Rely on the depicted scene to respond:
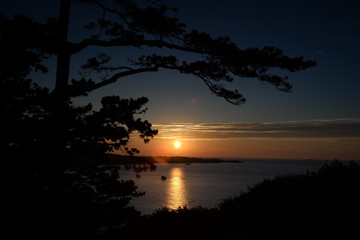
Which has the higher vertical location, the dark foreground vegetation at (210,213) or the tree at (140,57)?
the tree at (140,57)

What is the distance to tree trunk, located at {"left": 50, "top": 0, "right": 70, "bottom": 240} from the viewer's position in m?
7.06

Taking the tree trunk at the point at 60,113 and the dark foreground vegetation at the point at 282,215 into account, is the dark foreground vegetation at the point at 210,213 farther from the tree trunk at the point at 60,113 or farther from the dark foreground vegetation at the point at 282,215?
the tree trunk at the point at 60,113

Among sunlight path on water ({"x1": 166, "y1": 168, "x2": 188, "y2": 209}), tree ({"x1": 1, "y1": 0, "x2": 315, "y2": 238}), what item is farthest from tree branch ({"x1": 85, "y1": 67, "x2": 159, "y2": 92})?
sunlight path on water ({"x1": 166, "y1": 168, "x2": 188, "y2": 209})

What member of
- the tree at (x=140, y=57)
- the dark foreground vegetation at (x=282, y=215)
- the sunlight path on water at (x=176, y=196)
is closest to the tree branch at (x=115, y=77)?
the tree at (x=140, y=57)

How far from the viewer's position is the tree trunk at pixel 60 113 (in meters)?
7.06

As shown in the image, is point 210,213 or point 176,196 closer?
point 210,213

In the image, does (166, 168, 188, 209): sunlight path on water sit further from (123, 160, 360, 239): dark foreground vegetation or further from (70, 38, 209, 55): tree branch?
(70, 38, 209, 55): tree branch

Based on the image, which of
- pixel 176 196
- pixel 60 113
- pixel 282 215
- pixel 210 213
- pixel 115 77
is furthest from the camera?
pixel 176 196

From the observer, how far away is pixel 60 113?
7375 mm

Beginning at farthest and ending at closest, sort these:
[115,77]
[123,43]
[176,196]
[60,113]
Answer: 1. [176,196]
2. [115,77]
3. [123,43]
4. [60,113]

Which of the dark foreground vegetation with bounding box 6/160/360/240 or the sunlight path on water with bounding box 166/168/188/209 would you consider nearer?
the dark foreground vegetation with bounding box 6/160/360/240

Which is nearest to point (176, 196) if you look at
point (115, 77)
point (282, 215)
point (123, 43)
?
point (282, 215)

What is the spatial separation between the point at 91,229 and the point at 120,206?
227 centimetres

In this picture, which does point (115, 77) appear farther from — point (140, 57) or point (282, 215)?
point (282, 215)
